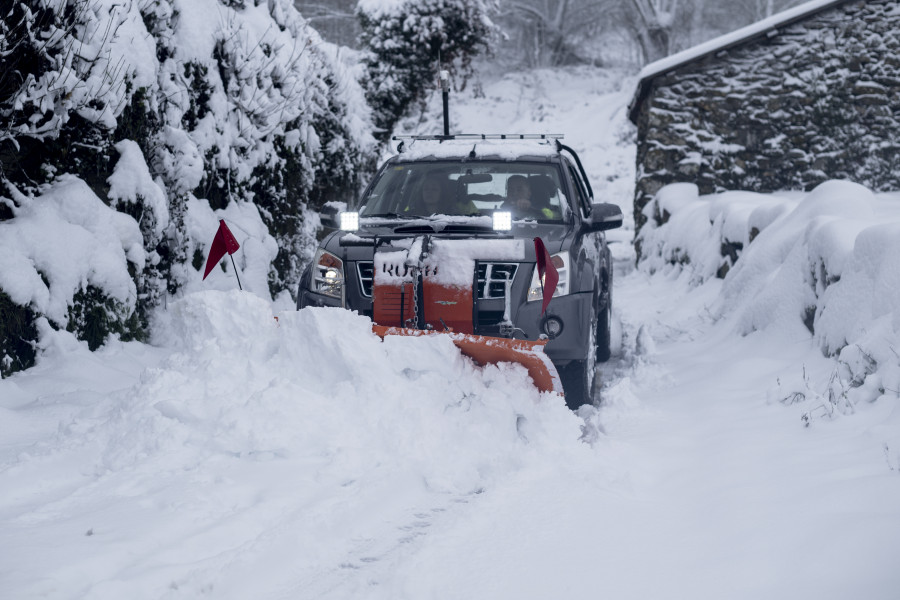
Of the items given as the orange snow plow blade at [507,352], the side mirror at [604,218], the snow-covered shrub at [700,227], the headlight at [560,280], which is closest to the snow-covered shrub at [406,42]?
the snow-covered shrub at [700,227]

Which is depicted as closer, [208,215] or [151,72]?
[151,72]

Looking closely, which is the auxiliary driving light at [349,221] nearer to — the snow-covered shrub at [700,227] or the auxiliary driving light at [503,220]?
the auxiliary driving light at [503,220]

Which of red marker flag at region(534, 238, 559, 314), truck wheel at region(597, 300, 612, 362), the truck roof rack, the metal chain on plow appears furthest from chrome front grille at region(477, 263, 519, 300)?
truck wheel at region(597, 300, 612, 362)

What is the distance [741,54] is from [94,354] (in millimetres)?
10828

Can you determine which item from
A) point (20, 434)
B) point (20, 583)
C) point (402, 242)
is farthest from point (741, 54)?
point (20, 583)

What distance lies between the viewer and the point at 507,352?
4211mm

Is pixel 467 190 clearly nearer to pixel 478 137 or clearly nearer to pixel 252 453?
pixel 478 137

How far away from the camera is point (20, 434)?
445cm

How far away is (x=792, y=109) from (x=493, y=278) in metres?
9.87

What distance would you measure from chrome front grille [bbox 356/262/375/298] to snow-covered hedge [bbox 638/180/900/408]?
106 inches

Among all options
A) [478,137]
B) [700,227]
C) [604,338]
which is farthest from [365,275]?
[700,227]

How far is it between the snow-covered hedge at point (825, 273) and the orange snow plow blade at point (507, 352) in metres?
1.66

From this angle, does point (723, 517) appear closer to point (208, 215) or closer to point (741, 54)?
point (208, 215)

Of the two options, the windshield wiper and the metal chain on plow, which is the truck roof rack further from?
the metal chain on plow
